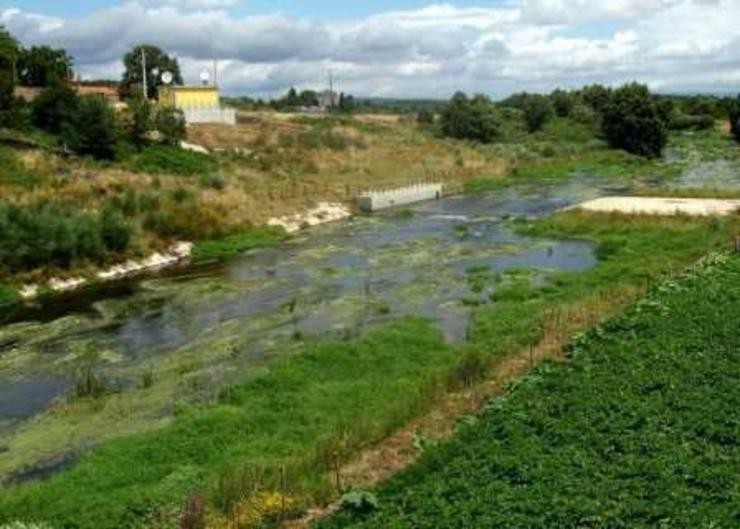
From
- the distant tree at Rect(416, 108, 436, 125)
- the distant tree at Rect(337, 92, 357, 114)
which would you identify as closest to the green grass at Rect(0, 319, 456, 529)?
the distant tree at Rect(416, 108, 436, 125)

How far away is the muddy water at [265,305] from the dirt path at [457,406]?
3775mm

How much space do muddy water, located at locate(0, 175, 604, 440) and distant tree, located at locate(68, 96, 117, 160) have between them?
51.0 feet

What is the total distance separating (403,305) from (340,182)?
38865mm

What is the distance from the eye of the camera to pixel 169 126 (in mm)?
67625

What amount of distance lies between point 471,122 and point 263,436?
95.8 m

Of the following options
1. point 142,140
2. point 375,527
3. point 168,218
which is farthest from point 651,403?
point 142,140

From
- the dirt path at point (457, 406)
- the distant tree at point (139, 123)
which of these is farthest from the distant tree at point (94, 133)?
the dirt path at point (457, 406)

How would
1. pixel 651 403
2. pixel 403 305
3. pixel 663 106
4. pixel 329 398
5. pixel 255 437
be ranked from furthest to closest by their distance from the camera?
pixel 663 106, pixel 403 305, pixel 329 398, pixel 255 437, pixel 651 403

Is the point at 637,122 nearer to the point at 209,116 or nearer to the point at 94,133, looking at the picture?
the point at 209,116

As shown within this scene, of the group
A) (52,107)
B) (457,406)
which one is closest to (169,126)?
(52,107)

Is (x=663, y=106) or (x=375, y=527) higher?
(x=663, y=106)

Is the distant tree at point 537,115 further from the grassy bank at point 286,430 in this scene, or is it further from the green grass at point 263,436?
the green grass at point 263,436

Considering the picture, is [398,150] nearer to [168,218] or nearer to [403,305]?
[168,218]

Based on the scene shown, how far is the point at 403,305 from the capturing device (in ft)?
111
